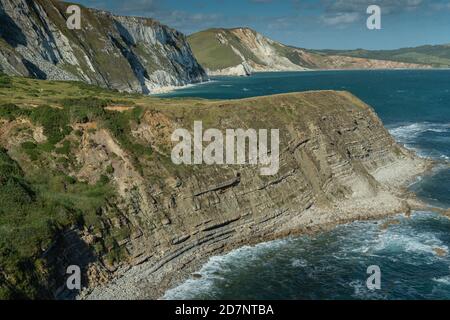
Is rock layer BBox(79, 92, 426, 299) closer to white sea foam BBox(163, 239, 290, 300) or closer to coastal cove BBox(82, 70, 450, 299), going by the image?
coastal cove BBox(82, 70, 450, 299)

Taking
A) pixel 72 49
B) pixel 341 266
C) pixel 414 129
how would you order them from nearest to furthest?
pixel 341 266
pixel 414 129
pixel 72 49

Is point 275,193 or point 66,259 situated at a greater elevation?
point 275,193

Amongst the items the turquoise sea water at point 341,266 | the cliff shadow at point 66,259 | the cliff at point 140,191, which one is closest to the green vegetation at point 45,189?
the cliff at point 140,191

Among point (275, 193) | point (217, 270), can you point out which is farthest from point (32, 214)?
point (275, 193)

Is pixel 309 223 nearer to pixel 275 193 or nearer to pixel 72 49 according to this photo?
pixel 275 193

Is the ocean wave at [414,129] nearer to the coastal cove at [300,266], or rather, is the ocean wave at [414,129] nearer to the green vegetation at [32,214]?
the coastal cove at [300,266]

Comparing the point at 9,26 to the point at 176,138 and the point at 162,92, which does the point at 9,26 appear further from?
the point at 176,138

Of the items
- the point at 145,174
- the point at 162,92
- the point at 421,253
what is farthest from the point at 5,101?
the point at 162,92

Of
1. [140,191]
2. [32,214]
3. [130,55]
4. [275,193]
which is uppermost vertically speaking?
[130,55]
